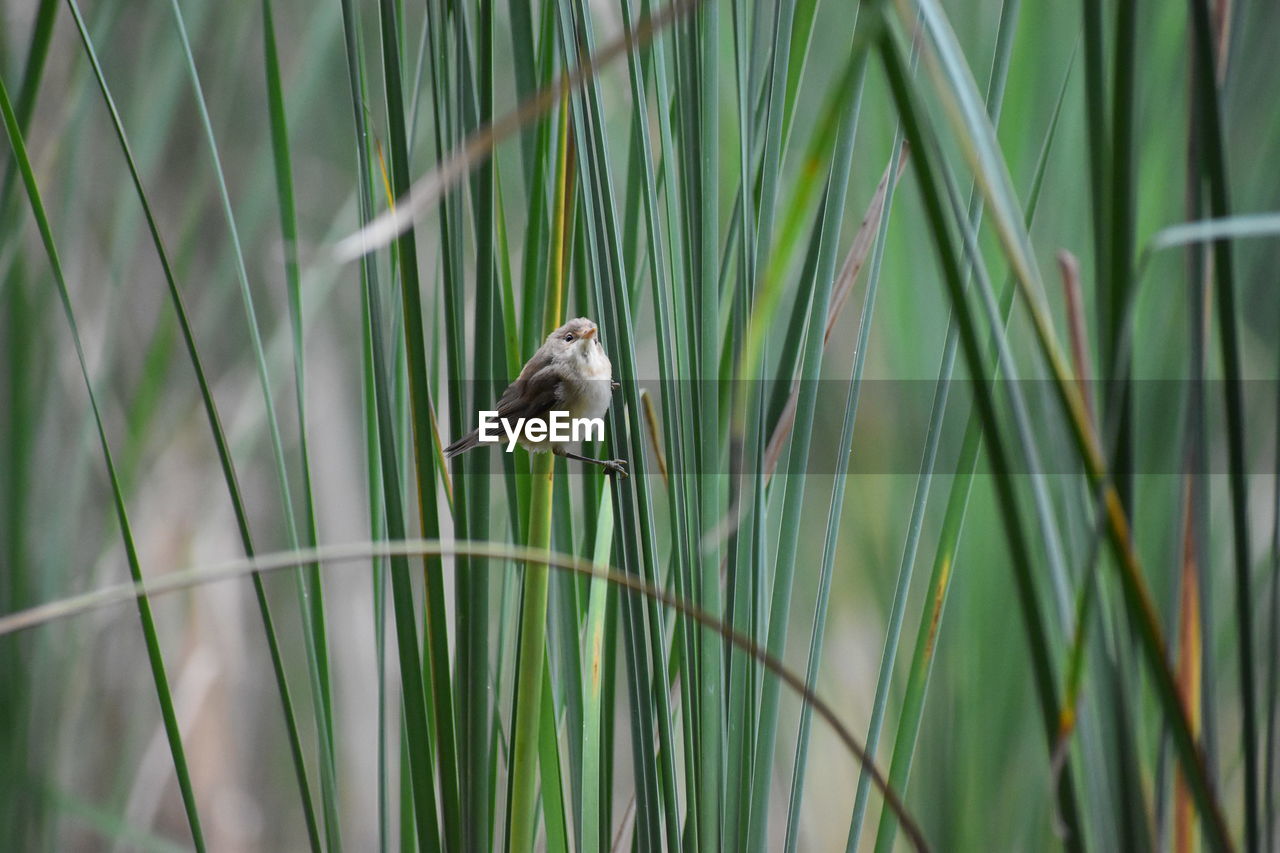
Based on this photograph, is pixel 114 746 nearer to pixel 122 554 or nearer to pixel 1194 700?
pixel 122 554

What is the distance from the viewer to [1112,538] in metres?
0.26

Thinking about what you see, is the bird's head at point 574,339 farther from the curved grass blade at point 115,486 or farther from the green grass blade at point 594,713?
the curved grass blade at point 115,486

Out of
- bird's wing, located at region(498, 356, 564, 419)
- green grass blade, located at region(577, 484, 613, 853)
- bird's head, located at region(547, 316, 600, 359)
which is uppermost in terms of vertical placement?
bird's head, located at region(547, 316, 600, 359)

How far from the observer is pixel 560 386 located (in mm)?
477

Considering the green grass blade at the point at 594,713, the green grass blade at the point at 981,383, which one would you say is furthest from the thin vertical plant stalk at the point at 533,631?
the green grass blade at the point at 981,383

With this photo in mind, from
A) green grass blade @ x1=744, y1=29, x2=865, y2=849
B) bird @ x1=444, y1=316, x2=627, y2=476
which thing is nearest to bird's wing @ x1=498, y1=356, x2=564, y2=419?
bird @ x1=444, y1=316, x2=627, y2=476

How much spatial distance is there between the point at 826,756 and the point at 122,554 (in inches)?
34.5

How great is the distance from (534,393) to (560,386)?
0.6 inches

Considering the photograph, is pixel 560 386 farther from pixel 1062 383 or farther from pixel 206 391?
pixel 1062 383

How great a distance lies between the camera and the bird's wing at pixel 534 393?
0.48m

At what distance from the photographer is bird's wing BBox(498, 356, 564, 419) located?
1.57ft

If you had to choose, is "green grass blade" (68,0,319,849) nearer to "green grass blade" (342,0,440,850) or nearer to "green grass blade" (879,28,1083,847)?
"green grass blade" (342,0,440,850)

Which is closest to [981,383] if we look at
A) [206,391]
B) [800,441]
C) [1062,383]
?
[1062,383]

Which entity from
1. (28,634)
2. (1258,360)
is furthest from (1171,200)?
(28,634)
